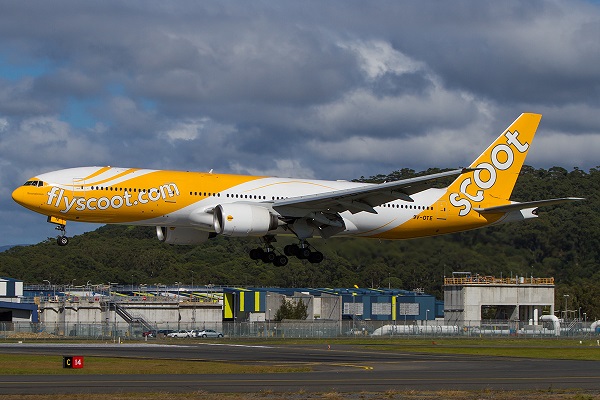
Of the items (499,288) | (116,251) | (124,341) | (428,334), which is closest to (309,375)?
(124,341)

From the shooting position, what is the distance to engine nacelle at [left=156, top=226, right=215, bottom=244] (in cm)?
5925

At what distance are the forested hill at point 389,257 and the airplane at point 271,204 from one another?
2646mm

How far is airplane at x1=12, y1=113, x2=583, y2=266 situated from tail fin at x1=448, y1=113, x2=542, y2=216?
0.24 feet

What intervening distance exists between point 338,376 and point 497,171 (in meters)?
23.5

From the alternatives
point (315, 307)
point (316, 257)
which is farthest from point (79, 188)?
point (315, 307)

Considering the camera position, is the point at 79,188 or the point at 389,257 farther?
the point at 389,257

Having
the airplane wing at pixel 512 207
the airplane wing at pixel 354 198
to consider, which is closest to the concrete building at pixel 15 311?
the airplane wing at pixel 354 198

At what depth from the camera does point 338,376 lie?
45.9m

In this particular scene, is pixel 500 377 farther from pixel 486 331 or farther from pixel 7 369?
pixel 486 331

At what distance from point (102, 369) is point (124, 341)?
3548 cm

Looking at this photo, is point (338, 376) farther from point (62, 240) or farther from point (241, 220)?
point (62, 240)

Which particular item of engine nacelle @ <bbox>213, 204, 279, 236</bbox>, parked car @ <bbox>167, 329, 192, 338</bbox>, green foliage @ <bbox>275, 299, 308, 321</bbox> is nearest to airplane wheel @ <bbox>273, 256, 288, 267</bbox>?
engine nacelle @ <bbox>213, 204, 279, 236</bbox>

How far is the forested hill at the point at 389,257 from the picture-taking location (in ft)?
214

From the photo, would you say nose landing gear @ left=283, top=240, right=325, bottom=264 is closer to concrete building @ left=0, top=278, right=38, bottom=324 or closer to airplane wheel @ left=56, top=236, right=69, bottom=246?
airplane wheel @ left=56, top=236, right=69, bottom=246
